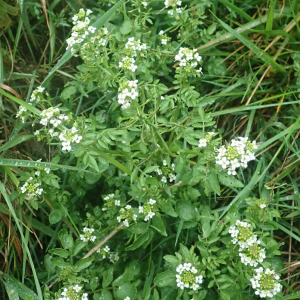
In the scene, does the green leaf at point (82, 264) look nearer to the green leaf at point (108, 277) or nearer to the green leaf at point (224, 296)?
the green leaf at point (108, 277)

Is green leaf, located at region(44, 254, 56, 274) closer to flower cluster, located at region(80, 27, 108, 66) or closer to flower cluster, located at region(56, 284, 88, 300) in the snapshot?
flower cluster, located at region(56, 284, 88, 300)

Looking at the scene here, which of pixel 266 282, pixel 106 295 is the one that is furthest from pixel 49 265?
pixel 266 282

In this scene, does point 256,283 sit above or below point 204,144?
below

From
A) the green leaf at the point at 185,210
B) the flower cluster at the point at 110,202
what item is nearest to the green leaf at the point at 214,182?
the green leaf at the point at 185,210

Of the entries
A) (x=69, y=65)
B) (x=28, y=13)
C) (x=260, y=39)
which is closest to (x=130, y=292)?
(x=69, y=65)

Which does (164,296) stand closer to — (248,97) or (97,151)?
(97,151)

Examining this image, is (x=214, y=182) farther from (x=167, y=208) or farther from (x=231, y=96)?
(x=231, y=96)
